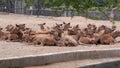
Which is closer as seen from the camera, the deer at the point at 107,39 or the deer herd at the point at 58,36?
the deer herd at the point at 58,36

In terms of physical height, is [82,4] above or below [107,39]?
above

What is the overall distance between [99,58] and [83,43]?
2436mm

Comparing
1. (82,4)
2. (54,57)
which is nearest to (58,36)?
(54,57)

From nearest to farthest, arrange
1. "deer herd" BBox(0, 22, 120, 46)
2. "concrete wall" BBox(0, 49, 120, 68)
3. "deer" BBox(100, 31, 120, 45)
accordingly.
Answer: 1. "concrete wall" BBox(0, 49, 120, 68)
2. "deer herd" BBox(0, 22, 120, 46)
3. "deer" BBox(100, 31, 120, 45)

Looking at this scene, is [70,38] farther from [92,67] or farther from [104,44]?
[92,67]

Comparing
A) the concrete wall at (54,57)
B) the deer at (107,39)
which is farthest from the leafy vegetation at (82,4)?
the deer at (107,39)

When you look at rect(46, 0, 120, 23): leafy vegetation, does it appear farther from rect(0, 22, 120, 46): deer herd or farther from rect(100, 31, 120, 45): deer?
rect(100, 31, 120, 45): deer

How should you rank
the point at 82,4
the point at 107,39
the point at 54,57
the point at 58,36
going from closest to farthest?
the point at 82,4 < the point at 54,57 < the point at 58,36 < the point at 107,39

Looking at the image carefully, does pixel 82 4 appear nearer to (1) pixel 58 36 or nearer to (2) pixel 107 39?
(1) pixel 58 36

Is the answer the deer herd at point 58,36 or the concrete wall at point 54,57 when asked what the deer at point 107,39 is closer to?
the deer herd at point 58,36

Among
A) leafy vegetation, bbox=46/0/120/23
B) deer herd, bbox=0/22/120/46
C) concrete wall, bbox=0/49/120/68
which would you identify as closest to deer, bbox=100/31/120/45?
deer herd, bbox=0/22/120/46

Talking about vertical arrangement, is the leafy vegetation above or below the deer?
above

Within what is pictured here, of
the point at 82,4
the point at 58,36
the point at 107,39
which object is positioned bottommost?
the point at 107,39

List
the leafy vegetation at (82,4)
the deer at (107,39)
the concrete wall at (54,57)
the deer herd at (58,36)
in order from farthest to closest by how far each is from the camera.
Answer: the deer at (107,39)
the deer herd at (58,36)
the concrete wall at (54,57)
the leafy vegetation at (82,4)
